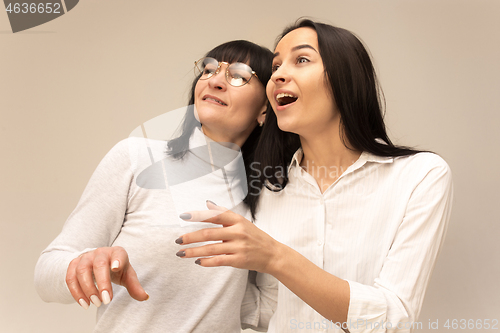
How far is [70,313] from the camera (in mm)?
1025

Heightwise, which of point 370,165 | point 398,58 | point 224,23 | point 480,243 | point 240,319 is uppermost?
point 224,23

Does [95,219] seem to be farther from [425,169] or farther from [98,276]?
[425,169]

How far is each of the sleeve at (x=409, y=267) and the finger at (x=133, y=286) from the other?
36 centimetres

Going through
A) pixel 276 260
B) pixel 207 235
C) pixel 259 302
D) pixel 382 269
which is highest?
pixel 207 235

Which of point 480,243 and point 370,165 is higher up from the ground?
point 370,165

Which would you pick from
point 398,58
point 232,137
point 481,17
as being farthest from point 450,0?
point 232,137

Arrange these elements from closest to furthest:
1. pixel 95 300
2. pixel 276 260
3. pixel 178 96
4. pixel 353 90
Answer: pixel 95 300 → pixel 276 260 → pixel 353 90 → pixel 178 96

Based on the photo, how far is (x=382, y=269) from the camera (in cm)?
70

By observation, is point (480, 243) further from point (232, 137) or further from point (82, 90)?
point (82, 90)

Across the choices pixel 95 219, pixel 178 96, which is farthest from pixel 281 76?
pixel 95 219

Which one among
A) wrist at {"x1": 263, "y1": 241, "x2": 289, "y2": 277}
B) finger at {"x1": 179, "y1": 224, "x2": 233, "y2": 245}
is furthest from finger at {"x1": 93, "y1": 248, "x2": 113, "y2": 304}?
wrist at {"x1": 263, "y1": 241, "x2": 289, "y2": 277}

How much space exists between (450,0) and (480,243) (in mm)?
867

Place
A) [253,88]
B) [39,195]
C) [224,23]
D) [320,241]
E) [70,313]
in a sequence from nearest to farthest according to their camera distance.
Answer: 1. [320,241]
2. [253,88]
3. [70,313]
4. [39,195]
5. [224,23]

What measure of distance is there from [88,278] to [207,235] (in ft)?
0.56
